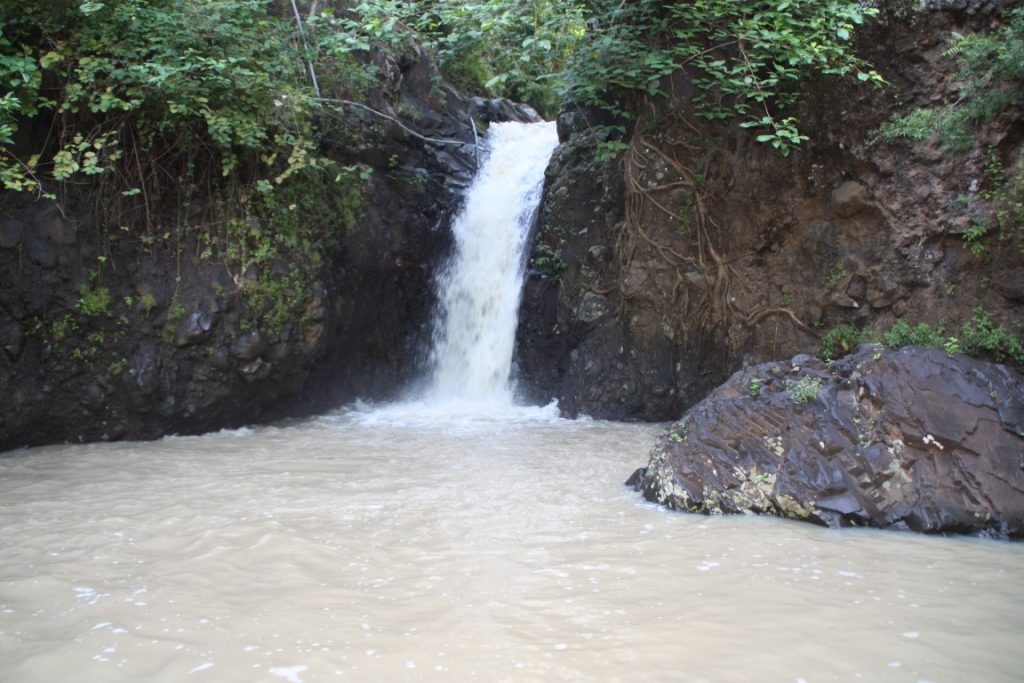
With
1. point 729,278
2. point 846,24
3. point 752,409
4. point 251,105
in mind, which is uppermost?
point 846,24

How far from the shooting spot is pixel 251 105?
8562mm

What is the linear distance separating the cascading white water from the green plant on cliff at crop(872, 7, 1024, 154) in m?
5.05

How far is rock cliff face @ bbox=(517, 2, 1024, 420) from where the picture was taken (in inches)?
291

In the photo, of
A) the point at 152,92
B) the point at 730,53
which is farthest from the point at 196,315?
the point at 730,53

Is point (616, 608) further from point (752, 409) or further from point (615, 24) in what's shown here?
point (615, 24)

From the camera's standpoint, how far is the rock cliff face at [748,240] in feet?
24.2

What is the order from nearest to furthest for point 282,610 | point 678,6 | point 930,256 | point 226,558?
point 282,610 → point 226,558 → point 930,256 → point 678,6

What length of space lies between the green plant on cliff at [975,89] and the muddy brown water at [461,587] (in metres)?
4.05

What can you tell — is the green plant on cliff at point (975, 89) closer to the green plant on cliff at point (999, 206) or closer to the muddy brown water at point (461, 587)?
the green plant on cliff at point (999, 206)

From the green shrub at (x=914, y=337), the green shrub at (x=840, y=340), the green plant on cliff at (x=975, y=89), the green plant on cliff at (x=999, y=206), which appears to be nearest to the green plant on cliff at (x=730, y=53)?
the green plant on cliff at (x=975, y=89)

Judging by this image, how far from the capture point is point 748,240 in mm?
8852

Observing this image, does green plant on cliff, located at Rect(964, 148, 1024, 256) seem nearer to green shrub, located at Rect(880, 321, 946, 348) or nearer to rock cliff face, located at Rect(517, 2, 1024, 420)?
rock cliff face, located at Rect(517, 2, 1024, 420)

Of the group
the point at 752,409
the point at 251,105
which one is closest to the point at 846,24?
the point at 752,409

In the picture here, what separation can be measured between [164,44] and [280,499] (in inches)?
195
